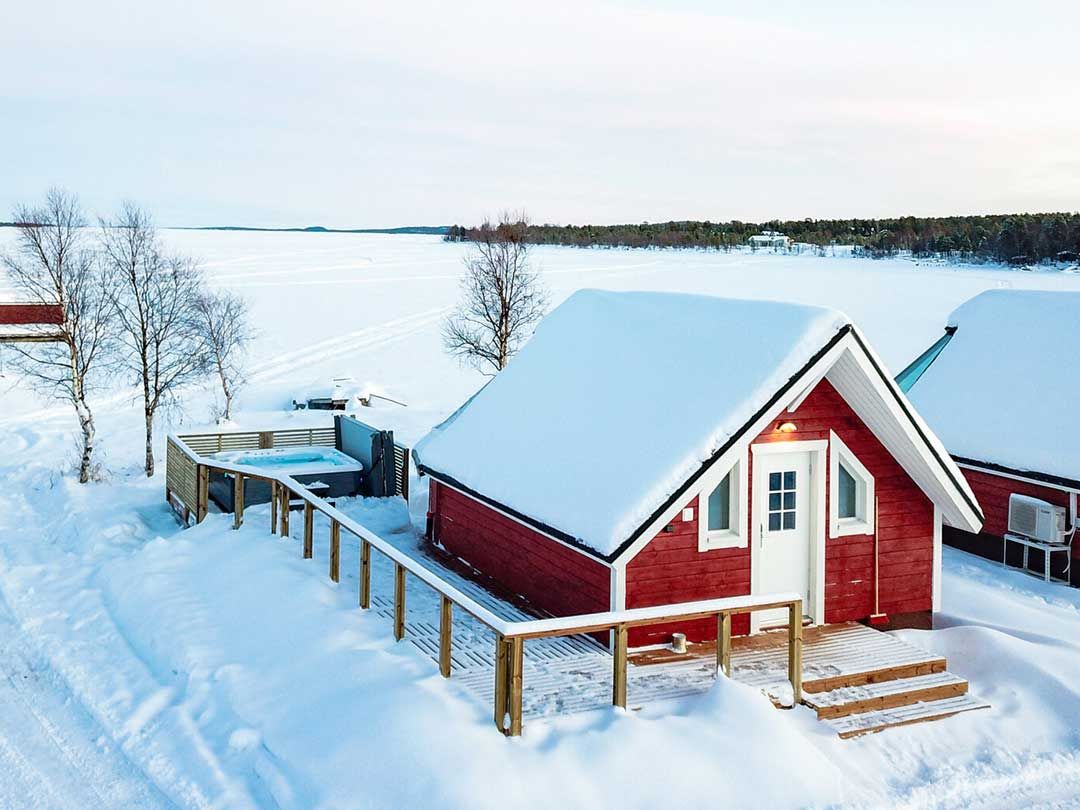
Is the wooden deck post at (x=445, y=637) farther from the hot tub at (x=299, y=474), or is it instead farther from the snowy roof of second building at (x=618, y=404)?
the hot tub at (x=299, y=474)

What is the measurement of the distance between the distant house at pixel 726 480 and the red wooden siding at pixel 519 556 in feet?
0.09

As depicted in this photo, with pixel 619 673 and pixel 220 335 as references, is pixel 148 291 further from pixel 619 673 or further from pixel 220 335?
pixel 619 673

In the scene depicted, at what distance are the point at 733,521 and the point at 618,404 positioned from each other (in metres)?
1.89

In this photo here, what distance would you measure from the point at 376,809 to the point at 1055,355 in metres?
13.1

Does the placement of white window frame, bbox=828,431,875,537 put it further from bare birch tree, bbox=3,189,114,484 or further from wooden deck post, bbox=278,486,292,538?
bare birch tree, bbox=3,189,114,484

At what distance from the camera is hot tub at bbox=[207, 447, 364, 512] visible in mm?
17281

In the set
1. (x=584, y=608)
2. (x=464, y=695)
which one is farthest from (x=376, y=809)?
(x=584, y=608)

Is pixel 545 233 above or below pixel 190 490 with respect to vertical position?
above

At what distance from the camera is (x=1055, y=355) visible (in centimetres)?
1619

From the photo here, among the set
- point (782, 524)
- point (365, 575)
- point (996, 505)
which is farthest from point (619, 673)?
point (996, 505)

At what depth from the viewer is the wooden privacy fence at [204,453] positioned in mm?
16406

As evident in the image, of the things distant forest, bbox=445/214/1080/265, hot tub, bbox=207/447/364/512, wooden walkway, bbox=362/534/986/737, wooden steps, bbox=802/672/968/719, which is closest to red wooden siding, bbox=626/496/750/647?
wooden walkway, bbox=362/534/986/737

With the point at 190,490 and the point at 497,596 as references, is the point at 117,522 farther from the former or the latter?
the point at 497,596

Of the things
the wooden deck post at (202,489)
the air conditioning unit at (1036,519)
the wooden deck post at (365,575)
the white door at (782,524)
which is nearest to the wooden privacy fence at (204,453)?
the wooden deck post at (202,489)
